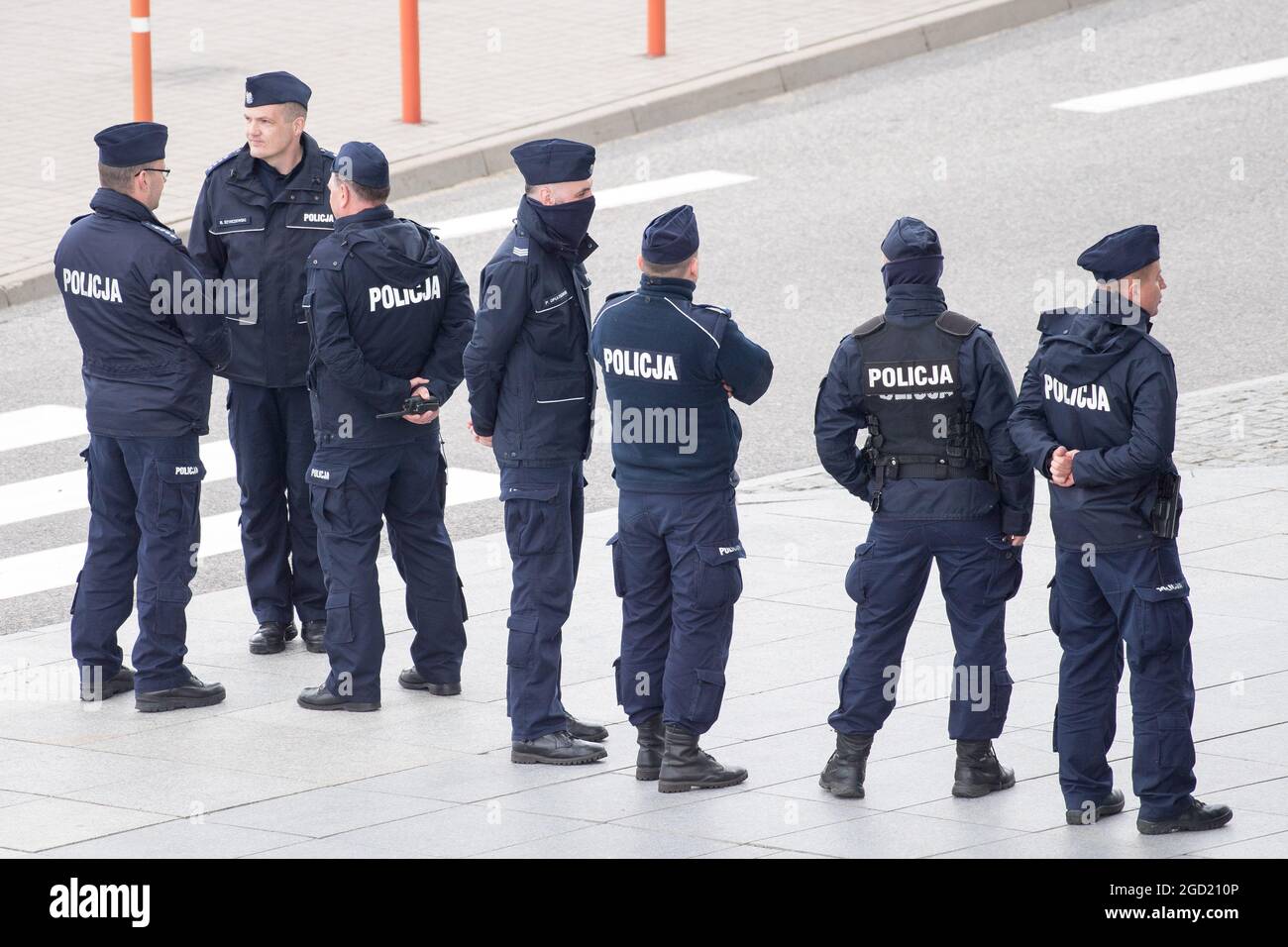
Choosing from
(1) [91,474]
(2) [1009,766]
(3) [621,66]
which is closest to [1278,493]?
(2) [1009,766]

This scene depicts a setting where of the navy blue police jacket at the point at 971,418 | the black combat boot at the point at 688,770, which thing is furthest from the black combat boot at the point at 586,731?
the navy blue police jacket at the point at 971,418

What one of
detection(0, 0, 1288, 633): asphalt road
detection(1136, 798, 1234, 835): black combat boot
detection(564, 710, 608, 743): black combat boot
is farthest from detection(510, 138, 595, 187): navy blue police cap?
detection(0, 0, 1288, 633): asphalt road

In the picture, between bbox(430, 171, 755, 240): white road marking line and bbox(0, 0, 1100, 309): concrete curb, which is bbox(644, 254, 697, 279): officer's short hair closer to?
bbox(430, 171, 755, 240): white road marking line

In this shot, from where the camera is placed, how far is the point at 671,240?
7.80 meters

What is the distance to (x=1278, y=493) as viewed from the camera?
1113 centimetres

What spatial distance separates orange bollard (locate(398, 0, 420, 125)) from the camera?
17.3m

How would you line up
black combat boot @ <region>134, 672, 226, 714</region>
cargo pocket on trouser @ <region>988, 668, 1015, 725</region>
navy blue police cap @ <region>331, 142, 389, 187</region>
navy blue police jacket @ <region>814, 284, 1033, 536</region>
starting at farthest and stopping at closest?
black combat boot @ <region>134, 672, 226, 714</region> → navy blue police cap @ <region>331, 142, 389, 187</region> → cargo pocket on trouser @ <region>988, 668, 1015, 725</region> → navy blue police jacket @ <region>814, 284, 1033, 536</region>

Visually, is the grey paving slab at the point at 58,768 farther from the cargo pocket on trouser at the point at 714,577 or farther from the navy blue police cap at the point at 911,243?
the navy blue police cap at the point at 911,243

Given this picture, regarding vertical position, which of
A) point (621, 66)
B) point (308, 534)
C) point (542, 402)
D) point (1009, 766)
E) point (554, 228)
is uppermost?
point (621, 66)

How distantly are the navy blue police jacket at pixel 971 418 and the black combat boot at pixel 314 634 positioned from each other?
2.87 meters

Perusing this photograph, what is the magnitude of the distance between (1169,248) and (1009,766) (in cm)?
750

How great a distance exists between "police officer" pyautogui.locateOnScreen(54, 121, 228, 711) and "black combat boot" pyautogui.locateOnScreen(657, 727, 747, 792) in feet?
6.91

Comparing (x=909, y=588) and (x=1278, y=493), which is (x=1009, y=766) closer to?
(x=909, y=588)

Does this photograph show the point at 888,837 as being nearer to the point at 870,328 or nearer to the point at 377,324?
the point at 870,328
